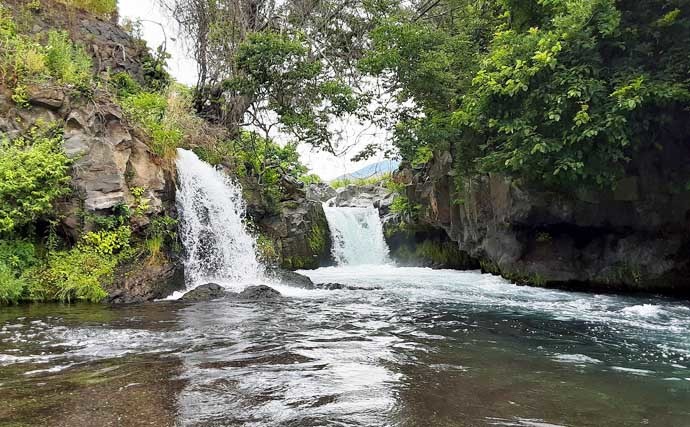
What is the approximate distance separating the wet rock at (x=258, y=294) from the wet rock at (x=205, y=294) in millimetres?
432

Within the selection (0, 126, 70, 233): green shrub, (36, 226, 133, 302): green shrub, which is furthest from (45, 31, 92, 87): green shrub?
(36, 226, 133, 302): green shrub

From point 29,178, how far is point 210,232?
4.64 metres

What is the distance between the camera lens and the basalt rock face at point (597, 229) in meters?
11.4

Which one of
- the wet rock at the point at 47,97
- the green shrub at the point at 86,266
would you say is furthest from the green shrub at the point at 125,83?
the green shrub at the point at 86,266

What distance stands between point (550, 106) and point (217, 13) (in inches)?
432

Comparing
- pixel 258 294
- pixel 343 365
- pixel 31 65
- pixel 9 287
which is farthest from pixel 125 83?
pixel 343 365

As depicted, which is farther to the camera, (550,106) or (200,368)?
(550,106)

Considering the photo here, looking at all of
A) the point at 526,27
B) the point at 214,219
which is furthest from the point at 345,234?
the point at 526,27

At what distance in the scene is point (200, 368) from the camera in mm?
5203

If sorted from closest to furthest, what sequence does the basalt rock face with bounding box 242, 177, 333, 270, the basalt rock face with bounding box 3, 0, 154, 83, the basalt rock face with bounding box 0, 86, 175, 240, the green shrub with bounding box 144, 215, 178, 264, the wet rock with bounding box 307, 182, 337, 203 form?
the basalt rock face with bounding box 0, 86, 175, 240 < the green shrub with bounding box 144, 215, 178, 264 < the basalt rock face with bounding box 3, 0, 154, 83 < the basalt rock face with bounding box 242, 177, 333, 270 < the wet rock with bounding box 307, 182, 337, 203

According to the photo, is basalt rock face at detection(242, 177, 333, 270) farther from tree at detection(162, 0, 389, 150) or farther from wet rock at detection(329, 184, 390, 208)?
wet rock at detection(329, 184, 390, 208)

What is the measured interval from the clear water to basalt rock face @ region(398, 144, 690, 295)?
9.12 ft

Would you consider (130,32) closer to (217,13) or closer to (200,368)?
(217,13)

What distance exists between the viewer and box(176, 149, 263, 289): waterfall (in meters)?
12.9
